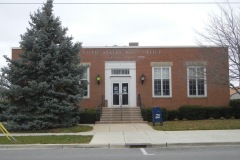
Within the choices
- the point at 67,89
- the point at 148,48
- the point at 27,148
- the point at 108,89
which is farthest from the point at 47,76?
the point at 148,48

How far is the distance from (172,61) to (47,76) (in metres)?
13.0

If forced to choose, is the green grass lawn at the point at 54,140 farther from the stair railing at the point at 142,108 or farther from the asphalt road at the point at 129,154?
the stair railing at the point at 142,108

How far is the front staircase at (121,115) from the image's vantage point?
27.5m

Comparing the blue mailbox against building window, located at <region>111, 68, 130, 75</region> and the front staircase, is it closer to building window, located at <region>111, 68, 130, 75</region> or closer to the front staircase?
the front staircase

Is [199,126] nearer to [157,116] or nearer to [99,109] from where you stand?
[157,116]

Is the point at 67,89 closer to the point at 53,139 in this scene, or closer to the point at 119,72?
the point at 53,139

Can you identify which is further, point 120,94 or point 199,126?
point 120,94

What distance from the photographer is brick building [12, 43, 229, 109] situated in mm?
31094

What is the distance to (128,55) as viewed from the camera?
3128cm

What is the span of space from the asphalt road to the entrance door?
56.4 feet

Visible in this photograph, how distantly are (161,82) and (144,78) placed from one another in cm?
152

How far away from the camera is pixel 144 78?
1223 inches

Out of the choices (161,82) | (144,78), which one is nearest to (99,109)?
(144,78)

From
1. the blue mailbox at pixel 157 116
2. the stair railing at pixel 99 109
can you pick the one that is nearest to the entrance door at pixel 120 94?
the stair railing at pixel 99 109
